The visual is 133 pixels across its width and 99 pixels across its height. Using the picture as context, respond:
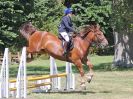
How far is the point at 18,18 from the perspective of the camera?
28203 mm

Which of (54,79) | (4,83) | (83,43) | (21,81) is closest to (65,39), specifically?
(83,43)

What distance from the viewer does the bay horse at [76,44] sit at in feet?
54.0

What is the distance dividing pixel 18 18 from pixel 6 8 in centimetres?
98

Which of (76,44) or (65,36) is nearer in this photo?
(65,36)

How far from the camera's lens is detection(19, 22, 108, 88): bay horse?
648 inches

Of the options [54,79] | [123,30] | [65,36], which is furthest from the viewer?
[123,30]

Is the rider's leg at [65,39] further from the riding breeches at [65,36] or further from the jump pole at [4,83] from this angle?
the jump pole at [4,83]

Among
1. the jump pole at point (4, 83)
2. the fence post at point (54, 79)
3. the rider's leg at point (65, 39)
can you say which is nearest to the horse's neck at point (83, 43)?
the rider's leg at point (65, 39)

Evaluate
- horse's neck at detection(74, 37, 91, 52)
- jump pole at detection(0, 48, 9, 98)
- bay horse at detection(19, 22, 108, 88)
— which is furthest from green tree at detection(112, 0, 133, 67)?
jump pole at detection(0, 48, 9, 98)

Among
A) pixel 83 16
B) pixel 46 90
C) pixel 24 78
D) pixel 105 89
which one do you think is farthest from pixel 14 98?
pixel 83 16

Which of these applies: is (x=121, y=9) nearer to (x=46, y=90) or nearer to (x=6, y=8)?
(x=6, y=8)

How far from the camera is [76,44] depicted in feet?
54.8

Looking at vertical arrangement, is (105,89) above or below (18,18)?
below

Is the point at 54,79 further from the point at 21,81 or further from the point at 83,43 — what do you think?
the point at 21,81
